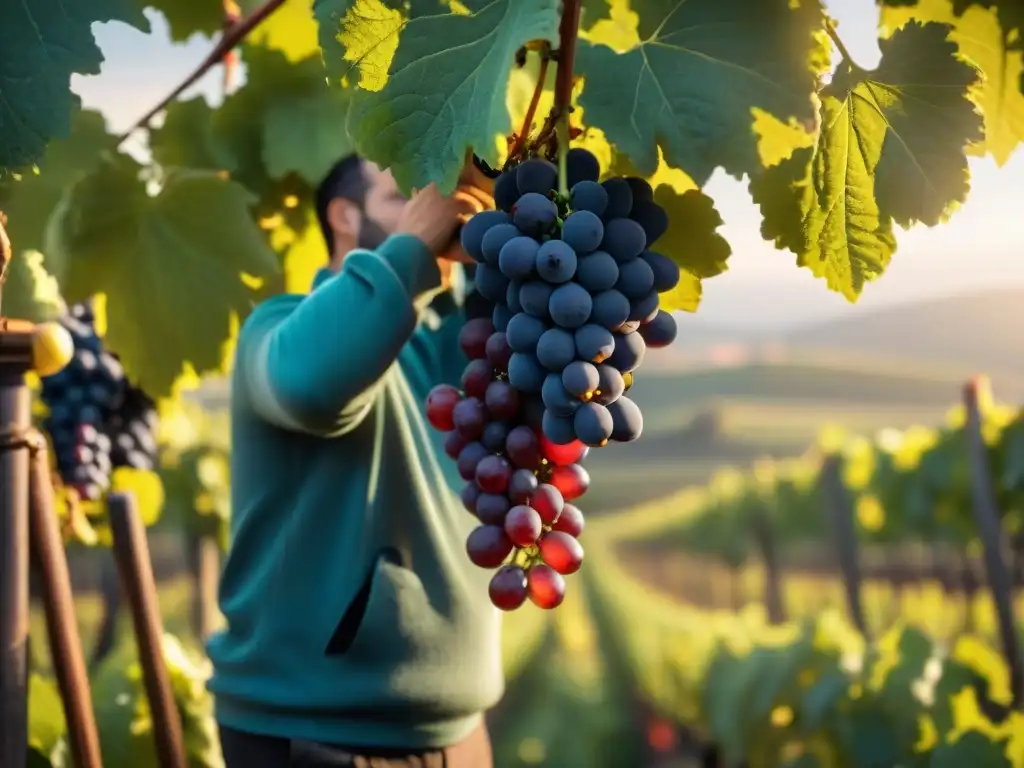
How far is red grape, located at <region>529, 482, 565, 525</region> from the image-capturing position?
67cm

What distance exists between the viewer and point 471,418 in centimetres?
70

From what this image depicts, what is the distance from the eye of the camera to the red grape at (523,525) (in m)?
0.66

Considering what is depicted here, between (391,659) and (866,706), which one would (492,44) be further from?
(866,706)

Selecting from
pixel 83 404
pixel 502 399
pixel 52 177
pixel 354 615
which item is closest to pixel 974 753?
pixel 354 615

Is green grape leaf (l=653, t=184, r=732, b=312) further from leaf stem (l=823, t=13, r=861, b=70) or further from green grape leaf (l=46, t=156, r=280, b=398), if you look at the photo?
green grape leaf (l=46, t=156, r=280, b=398)

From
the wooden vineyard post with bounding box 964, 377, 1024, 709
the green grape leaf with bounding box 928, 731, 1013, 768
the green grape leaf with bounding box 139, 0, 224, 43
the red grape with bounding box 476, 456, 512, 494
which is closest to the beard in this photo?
the green grape leaf with bounding box 139, 0, 224, 43

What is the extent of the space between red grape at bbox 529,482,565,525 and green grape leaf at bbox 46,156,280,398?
0.56 metres

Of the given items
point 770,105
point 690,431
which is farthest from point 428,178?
point 690,431

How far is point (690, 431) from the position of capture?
16953 mm

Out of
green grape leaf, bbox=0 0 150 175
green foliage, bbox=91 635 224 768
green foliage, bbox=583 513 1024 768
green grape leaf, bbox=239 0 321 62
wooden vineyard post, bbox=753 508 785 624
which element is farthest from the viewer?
wooden vineyard post, bbox=753 508 785 624

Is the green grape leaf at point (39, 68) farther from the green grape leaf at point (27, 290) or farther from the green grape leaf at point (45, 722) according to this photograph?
the green grape leaf at point (45, 722)

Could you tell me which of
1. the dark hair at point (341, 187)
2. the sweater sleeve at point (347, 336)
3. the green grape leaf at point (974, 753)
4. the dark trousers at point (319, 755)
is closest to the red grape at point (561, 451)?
the sweater sleeve at point (347, 336)

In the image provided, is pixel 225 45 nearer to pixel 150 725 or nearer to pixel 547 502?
pixel 547 502

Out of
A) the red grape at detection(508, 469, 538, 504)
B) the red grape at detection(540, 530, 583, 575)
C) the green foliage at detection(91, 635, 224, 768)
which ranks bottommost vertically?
the green foliage at detection(91, 635, 224, 768)
